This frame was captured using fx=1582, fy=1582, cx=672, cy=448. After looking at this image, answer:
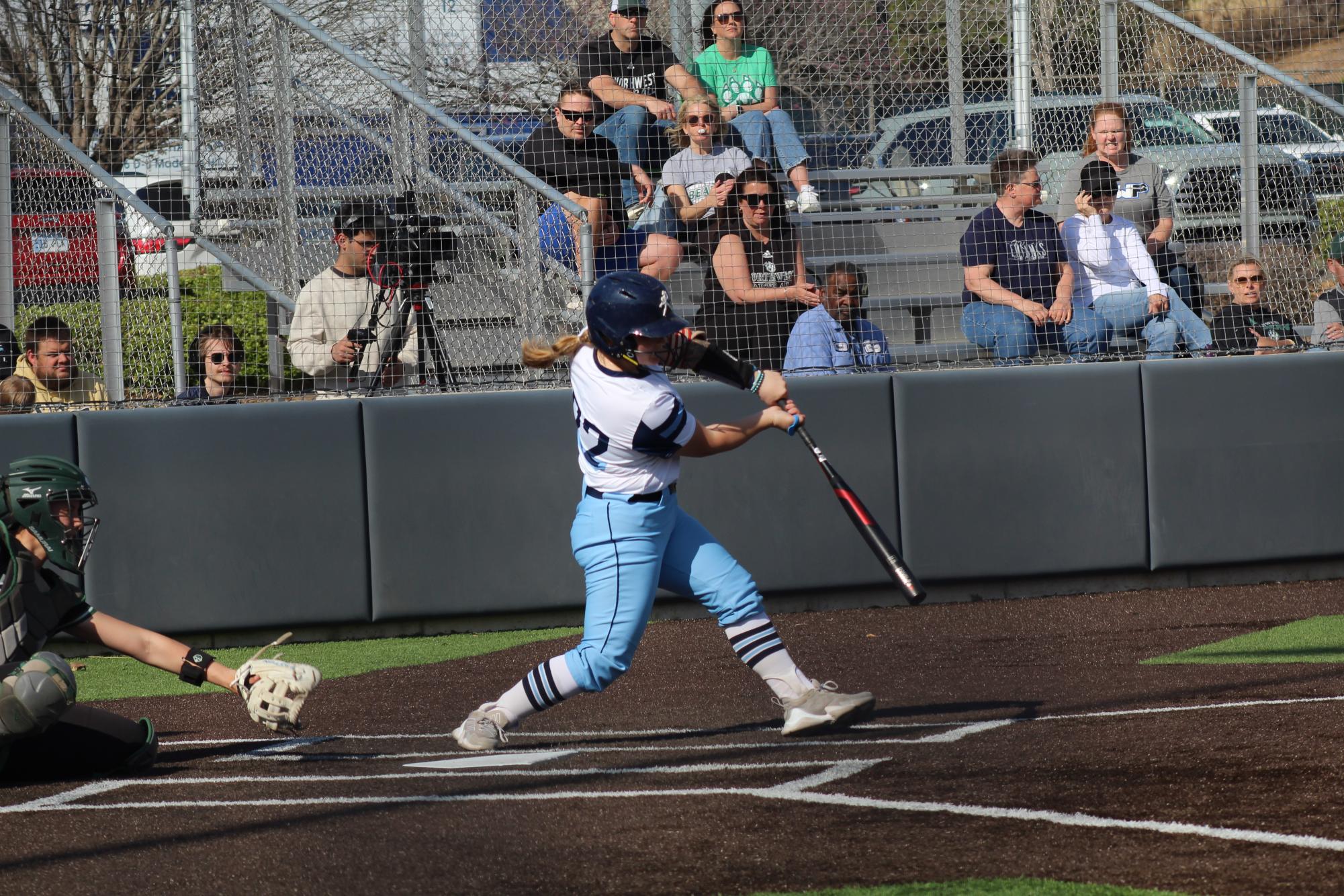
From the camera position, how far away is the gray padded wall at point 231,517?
851 centimetres

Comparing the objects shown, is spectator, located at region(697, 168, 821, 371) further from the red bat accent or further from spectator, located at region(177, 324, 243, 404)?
the red bat accent

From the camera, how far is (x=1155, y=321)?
9211 mm

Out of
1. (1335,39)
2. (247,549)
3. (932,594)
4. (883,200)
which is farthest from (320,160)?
(1335,39)

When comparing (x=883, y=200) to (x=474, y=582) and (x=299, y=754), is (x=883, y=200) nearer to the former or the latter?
(x=474, y=582)

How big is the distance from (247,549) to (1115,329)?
16.7 ft

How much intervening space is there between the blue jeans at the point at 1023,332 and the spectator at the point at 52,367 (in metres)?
4.83

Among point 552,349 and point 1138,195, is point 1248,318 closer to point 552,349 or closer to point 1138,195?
point 1138,195

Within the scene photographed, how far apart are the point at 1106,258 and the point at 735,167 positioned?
216 centimetres

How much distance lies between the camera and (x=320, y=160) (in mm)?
9750

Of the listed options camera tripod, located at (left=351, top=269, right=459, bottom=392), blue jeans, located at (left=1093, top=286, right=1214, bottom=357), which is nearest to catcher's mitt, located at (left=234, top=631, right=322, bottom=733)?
camera tripod, located at (left=351, top=269, right=459, bottom=392)

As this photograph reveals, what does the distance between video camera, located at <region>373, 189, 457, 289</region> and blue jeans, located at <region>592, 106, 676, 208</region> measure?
1.09 metres

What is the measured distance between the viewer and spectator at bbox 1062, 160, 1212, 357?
896 cm

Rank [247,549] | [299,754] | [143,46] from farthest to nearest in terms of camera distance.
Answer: [143,46] < [247,549] < [299,754]

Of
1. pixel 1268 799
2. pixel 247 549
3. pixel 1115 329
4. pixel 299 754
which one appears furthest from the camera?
pixel 1115 329
